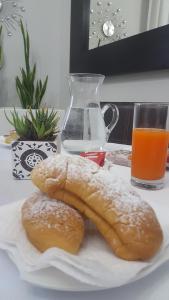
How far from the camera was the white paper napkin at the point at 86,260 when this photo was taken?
0.21 meters

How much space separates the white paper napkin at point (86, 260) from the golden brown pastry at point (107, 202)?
1 centimetres

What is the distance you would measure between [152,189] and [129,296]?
313mm

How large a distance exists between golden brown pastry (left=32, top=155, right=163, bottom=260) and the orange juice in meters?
0.23

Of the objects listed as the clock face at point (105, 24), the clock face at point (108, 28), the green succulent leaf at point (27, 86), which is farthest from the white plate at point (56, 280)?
the green succulent leaf at point (27, 86)

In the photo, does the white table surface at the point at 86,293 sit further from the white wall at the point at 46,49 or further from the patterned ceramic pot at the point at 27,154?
the white wall at the point at 46,49

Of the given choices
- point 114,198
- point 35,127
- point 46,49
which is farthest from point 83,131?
point 46,49

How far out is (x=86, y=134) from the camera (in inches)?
28.5

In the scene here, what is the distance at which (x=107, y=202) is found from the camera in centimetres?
27

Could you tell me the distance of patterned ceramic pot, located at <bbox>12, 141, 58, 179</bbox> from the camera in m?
0.54

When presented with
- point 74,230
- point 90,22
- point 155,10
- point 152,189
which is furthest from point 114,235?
point 90,22

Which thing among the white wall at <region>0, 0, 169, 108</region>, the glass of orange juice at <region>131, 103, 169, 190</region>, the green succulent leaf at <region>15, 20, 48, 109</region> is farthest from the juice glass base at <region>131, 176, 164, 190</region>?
the white wall at <region>0, 0, 169, 108</region>

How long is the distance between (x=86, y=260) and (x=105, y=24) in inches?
67.3

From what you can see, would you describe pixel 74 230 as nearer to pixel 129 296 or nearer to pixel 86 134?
pixel 129 296

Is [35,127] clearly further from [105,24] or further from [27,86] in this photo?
[27,86]
